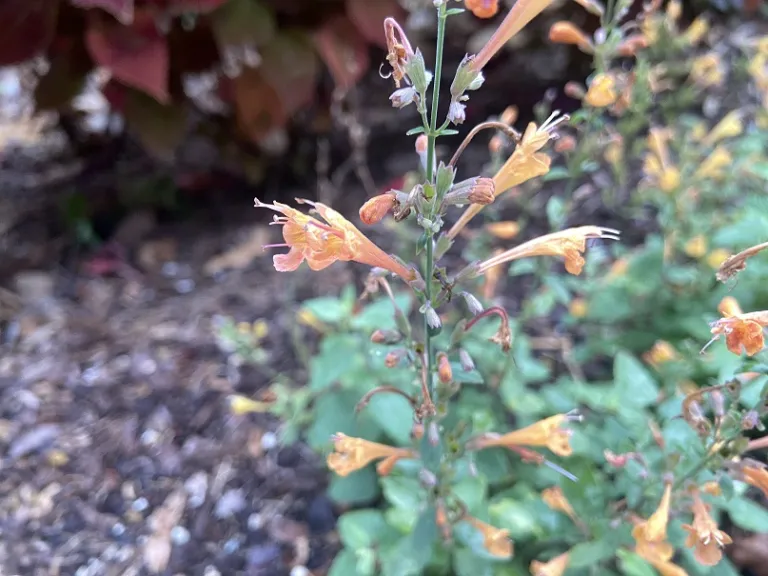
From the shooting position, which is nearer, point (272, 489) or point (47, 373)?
point (272, 489)

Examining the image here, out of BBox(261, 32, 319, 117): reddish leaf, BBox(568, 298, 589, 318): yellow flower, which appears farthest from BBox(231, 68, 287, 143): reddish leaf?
BBox(568, 298, 589, 318): yellow flower

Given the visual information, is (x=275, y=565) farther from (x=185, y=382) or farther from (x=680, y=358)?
(x=680, y=358)

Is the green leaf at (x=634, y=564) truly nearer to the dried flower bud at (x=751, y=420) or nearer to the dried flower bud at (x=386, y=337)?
the dried flower bud at (x=751, y=420)

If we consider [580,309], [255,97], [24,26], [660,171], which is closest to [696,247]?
[660,171]

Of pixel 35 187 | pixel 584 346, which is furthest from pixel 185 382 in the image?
pixel 35 187

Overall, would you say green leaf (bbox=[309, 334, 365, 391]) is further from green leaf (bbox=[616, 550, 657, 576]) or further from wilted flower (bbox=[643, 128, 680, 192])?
wilted flower (bbox=[643, 128, 680, 192])

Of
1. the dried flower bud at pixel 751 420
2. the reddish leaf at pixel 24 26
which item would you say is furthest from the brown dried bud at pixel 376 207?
the reddish leaf at pixel 24 26

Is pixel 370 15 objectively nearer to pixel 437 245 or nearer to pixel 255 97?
pixel 255 97
